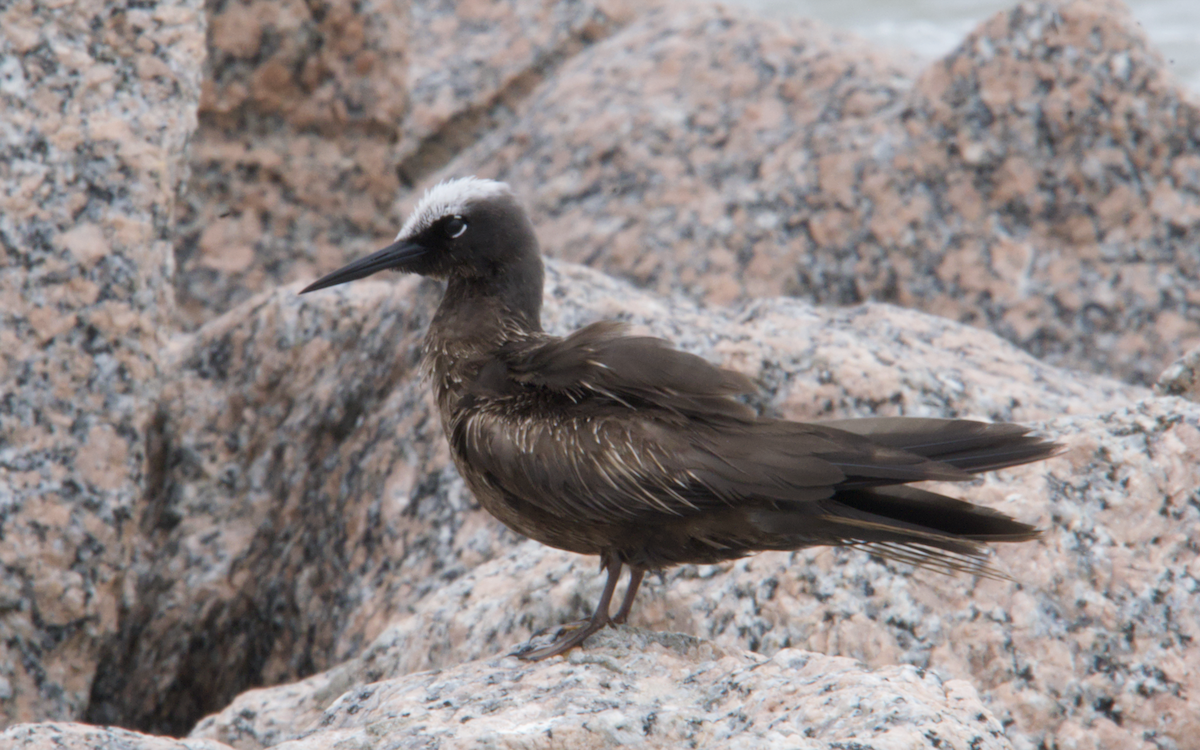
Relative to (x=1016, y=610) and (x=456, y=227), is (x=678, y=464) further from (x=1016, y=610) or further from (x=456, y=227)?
(x=456, y=227)

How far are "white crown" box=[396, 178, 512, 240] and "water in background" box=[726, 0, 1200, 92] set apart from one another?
14.3m

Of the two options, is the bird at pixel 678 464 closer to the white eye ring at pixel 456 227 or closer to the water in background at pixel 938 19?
the white eye ring at pixel 456 227

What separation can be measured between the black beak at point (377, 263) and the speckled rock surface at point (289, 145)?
322 centimetres

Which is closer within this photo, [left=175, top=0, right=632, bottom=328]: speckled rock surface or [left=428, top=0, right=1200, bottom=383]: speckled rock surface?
[left=428, top=0, right=1200, bottom=383]: speckled rock surface

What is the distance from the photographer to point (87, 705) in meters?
5.26

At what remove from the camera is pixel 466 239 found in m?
4.89

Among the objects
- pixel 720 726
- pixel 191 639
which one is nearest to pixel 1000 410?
pixel 720 726

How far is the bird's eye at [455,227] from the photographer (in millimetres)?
4895

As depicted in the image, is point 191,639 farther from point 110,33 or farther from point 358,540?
point 110,33

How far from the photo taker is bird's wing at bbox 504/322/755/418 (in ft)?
13.1

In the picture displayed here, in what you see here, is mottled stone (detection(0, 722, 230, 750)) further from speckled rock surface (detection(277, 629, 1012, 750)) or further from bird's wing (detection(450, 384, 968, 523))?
bird's wing (detection(450, 384, 968, 523))

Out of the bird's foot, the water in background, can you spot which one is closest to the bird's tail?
the bird's foot

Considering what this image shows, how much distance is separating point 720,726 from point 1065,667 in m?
1.36

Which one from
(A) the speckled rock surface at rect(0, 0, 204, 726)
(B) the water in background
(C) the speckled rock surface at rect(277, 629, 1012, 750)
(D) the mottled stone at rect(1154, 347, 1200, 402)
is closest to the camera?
(C) the speckled rock surface at rect(277, 629, 1012, 750)
